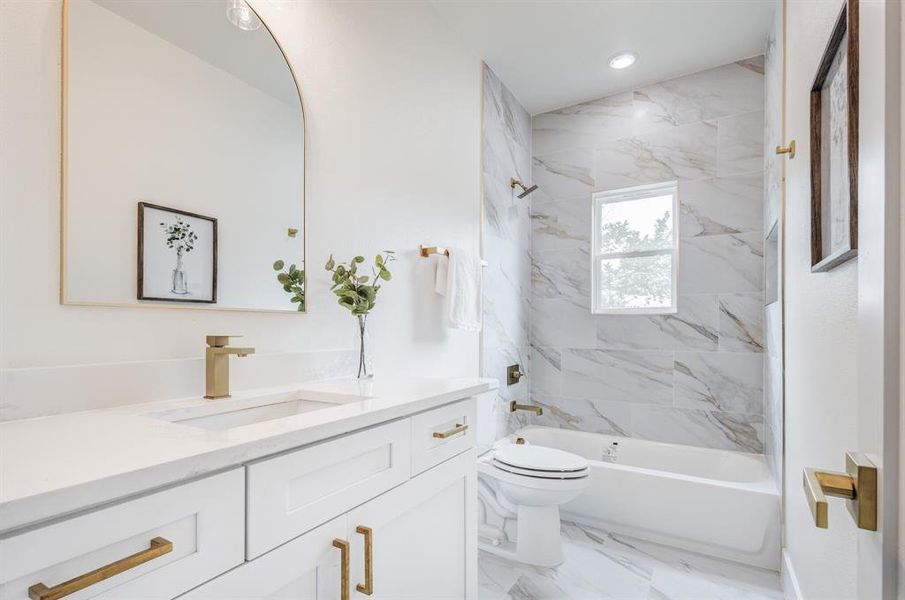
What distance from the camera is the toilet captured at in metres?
2.09

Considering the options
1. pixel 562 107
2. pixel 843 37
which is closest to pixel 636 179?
pixel 562 107

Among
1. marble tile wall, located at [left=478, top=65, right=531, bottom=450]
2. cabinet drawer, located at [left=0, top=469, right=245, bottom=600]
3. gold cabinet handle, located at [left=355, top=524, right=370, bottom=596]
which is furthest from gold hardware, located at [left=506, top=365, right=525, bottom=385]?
cabinet drawer, located at [left=0, top=469, right=245, bottom=600]

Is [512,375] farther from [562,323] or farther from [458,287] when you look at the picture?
[458,287]

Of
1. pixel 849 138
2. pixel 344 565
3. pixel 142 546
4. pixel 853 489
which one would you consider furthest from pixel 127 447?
pixel 849 138

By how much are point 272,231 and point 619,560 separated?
6.99ft

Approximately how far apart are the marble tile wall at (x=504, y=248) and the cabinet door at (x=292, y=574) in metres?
1.77

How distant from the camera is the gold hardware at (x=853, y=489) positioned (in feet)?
1.52

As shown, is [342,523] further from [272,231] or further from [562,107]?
[562,107]

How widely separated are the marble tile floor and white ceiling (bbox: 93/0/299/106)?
2.10 meters

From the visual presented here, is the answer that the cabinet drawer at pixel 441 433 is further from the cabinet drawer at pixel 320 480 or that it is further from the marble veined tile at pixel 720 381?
the marble veined tile at pixel 720 381

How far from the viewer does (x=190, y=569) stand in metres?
0.64

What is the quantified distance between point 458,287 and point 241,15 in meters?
1.30

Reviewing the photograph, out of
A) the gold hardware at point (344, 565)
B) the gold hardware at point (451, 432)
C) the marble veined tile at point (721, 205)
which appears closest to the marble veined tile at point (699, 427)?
the marble veined tile at point (721, 205)

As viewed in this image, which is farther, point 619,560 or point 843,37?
point 619,560
